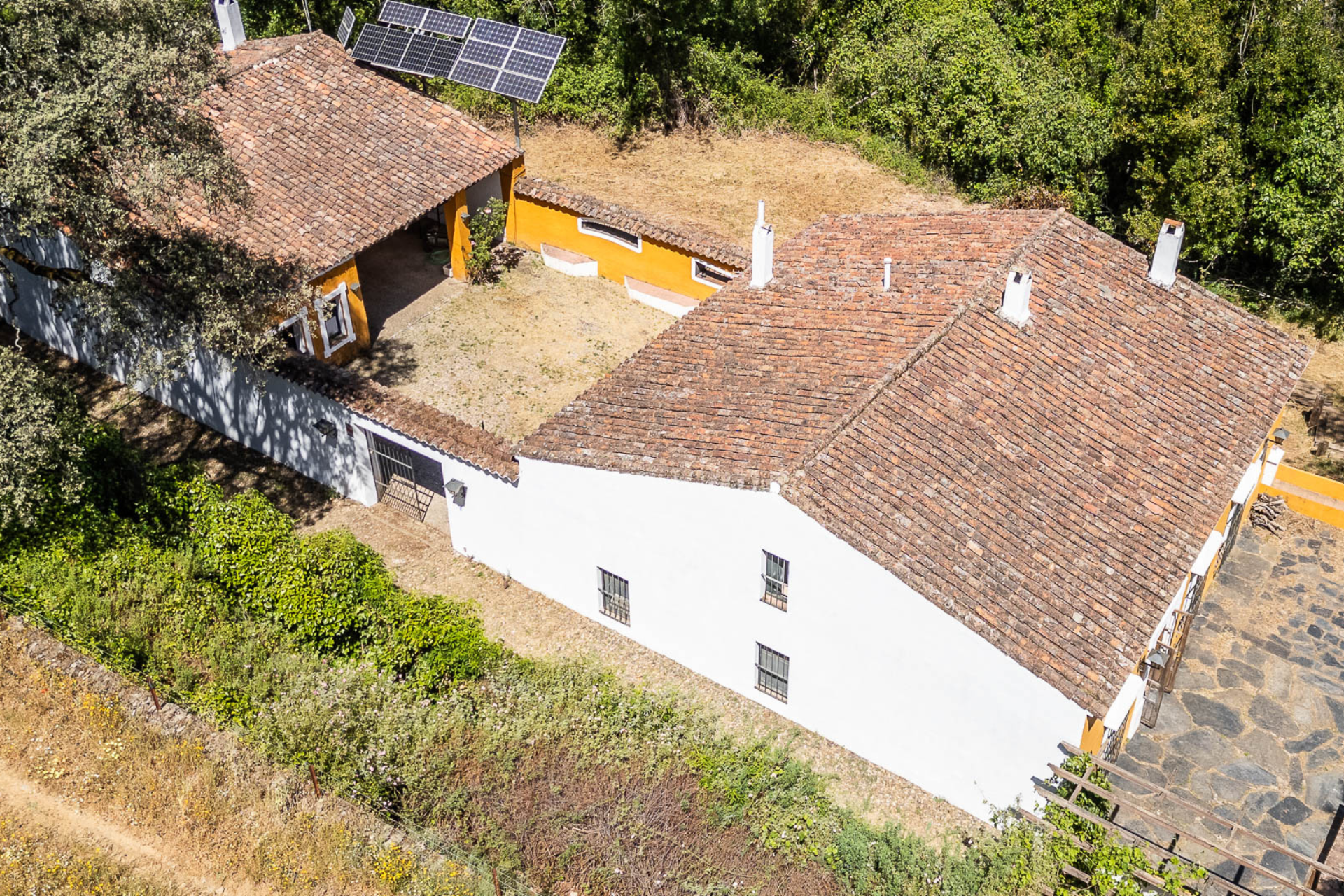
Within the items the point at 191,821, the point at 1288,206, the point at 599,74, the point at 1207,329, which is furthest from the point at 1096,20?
the point at 191,821

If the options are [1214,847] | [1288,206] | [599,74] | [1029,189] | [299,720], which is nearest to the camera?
[1214,847]

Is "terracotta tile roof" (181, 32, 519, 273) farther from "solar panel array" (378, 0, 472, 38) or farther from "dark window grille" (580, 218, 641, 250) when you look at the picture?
"dark window grille" (580, 218, 641, 250)

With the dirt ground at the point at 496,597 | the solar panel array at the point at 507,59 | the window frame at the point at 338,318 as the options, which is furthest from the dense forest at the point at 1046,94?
the dirt ground at the point at 496,597

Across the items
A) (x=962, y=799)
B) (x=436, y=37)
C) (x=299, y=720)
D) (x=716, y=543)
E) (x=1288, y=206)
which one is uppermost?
(x=436, y=37)

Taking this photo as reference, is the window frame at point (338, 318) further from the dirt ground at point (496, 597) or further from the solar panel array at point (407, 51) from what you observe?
the solar panel array at point (407, 51)

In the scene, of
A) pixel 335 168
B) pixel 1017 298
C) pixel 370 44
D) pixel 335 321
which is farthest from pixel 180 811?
pixel 370 44

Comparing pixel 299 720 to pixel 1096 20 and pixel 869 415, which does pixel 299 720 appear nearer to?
pixel 869 415

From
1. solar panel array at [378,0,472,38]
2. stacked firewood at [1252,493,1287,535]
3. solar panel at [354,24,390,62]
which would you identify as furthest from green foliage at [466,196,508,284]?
stacked firewood at [1252,493,1287,535]
